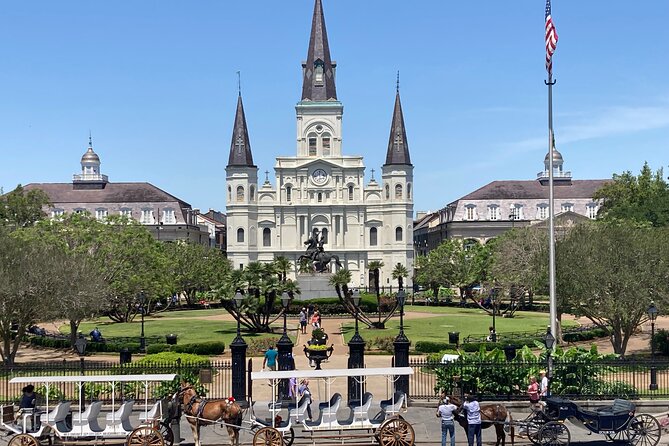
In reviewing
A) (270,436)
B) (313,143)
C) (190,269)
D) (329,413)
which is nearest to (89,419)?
(270,436)

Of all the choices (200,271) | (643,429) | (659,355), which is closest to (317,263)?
(200,271)

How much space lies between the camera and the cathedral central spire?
11269cm

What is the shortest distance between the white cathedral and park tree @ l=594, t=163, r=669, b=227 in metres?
31.3

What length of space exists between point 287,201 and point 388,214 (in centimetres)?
1432

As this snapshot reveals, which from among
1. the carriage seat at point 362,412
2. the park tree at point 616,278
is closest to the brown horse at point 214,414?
the carriage seat at point 362,412

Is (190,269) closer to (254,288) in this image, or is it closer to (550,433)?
(254,288)

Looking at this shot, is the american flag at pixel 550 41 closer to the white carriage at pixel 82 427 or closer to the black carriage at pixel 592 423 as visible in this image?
the black carriage at pixel 592 423

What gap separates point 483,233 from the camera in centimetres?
11538

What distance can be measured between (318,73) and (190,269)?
49260 mm

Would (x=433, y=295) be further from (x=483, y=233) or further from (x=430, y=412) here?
(x=430, y=412)

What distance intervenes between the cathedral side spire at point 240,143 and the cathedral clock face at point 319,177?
8869 mm

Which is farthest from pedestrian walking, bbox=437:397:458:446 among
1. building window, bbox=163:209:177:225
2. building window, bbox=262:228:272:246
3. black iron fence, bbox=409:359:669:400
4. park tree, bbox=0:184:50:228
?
building window, bbox=163:209:177:225

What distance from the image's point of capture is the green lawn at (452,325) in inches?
1822

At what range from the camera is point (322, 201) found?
11200cm
